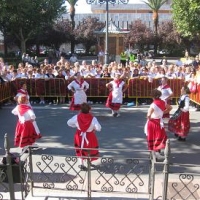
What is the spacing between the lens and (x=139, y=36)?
2039 inches

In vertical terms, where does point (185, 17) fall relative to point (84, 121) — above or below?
above

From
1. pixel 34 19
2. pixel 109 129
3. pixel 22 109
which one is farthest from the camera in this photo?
pixel 34 19

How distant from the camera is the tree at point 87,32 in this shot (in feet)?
173

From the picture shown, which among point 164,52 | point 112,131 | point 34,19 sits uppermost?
point 34,19

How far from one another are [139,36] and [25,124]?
43.8 m

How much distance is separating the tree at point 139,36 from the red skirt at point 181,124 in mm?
41380

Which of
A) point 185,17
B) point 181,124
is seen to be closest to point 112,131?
point 181,124

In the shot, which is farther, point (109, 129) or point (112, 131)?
point (109, 129)

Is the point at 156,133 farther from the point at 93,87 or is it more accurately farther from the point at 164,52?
the point at 164,52

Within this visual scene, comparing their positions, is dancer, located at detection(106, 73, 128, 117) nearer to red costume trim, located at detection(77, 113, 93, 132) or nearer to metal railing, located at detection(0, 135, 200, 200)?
metal railing, located at detection(0, 135, 200, 200)

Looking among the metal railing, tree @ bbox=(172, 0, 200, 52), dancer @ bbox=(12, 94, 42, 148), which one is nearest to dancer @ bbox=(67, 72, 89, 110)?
dancer @ bbox=(12, 94, 42, 148)

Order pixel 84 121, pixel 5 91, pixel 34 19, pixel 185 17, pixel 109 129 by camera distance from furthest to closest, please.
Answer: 1. pixel 34 19
2. pixel 185 17
3. pixel 5 91
4. pixel 109 129
5. pixel 84 121

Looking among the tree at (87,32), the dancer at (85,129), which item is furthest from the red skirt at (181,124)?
the tree at (87,32)

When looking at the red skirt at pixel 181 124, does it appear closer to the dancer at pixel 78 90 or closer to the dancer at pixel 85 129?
the dancer at pixel 85 129
